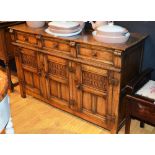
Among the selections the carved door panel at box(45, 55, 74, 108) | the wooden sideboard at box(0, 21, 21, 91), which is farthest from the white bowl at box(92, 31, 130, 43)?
the wooden sideboard at box(0, 21, 21, 91)

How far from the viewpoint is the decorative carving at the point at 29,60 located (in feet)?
7.53

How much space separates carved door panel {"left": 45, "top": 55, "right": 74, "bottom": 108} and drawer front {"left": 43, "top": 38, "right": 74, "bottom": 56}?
8 cm

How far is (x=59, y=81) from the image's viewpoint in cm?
215

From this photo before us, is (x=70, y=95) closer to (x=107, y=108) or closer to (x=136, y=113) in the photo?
(x=107, y=108)

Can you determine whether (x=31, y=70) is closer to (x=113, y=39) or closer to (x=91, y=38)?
(x=91, y=38)

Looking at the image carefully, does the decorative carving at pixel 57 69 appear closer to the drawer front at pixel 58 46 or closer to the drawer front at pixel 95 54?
the drawer front at pixel 58 46

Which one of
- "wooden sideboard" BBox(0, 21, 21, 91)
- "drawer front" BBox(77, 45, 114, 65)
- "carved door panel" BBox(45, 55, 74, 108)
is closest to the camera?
"drawer front" BBox(77, 45, 114, 65)

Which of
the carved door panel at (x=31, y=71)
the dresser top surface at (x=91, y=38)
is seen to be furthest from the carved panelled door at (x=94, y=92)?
the carved door panel at (x=31, y=71)

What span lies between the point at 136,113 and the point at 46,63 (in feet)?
3.35

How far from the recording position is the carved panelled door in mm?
1812

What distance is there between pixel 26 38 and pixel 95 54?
2.81 ft

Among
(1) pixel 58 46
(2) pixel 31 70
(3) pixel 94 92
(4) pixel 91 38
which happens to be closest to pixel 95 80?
(3) pixel 94 92

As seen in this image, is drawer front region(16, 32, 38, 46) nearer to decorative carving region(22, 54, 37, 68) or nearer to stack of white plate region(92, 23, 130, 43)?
decorative carving region(22, 54, 37, 68)
